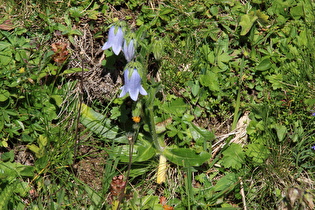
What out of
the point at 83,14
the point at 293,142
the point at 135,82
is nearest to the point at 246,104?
the point at 293,142

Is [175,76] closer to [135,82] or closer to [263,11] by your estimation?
[135,82]

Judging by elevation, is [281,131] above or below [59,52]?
below

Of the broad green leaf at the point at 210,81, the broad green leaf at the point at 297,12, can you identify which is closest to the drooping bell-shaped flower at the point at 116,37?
the broad green leaf at the point at 210,81

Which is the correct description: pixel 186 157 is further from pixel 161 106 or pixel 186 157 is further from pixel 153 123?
pixel 161 106

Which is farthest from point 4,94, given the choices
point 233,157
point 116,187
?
point 233,157

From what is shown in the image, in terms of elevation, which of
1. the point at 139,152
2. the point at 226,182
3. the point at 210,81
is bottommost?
the point at 226,182

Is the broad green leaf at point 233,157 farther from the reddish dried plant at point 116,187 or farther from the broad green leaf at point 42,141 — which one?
the broad green leaf at point 42,141

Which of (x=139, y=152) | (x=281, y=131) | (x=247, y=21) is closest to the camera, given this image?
(x=281, y=131)
